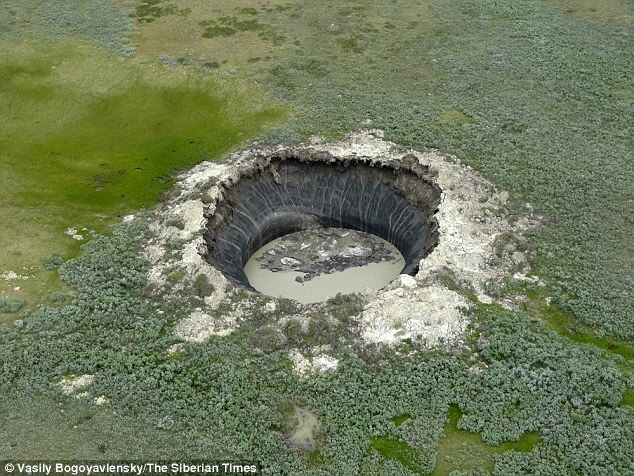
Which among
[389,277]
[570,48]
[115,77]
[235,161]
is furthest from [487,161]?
[115,77]

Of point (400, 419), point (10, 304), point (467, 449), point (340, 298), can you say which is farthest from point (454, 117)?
point (10, 304)

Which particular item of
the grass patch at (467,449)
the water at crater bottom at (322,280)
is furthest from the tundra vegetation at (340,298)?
the water at crater bottom at (322,280)

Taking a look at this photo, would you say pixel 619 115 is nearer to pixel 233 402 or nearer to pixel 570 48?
pixel 570 48

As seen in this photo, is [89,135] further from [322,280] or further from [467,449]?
[467,449]

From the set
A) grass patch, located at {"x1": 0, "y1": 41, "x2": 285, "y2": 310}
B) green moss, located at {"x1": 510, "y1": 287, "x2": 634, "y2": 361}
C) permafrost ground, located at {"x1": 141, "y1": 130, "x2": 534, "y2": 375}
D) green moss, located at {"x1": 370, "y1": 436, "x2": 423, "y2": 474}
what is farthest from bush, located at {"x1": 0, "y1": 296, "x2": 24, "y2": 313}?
green moss, located at {"x1": 510, "y1": 287, "x2": 634, "y2": 361}

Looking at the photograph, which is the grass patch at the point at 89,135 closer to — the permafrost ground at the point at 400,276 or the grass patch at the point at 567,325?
the permafrost ground at the point at 400,276
